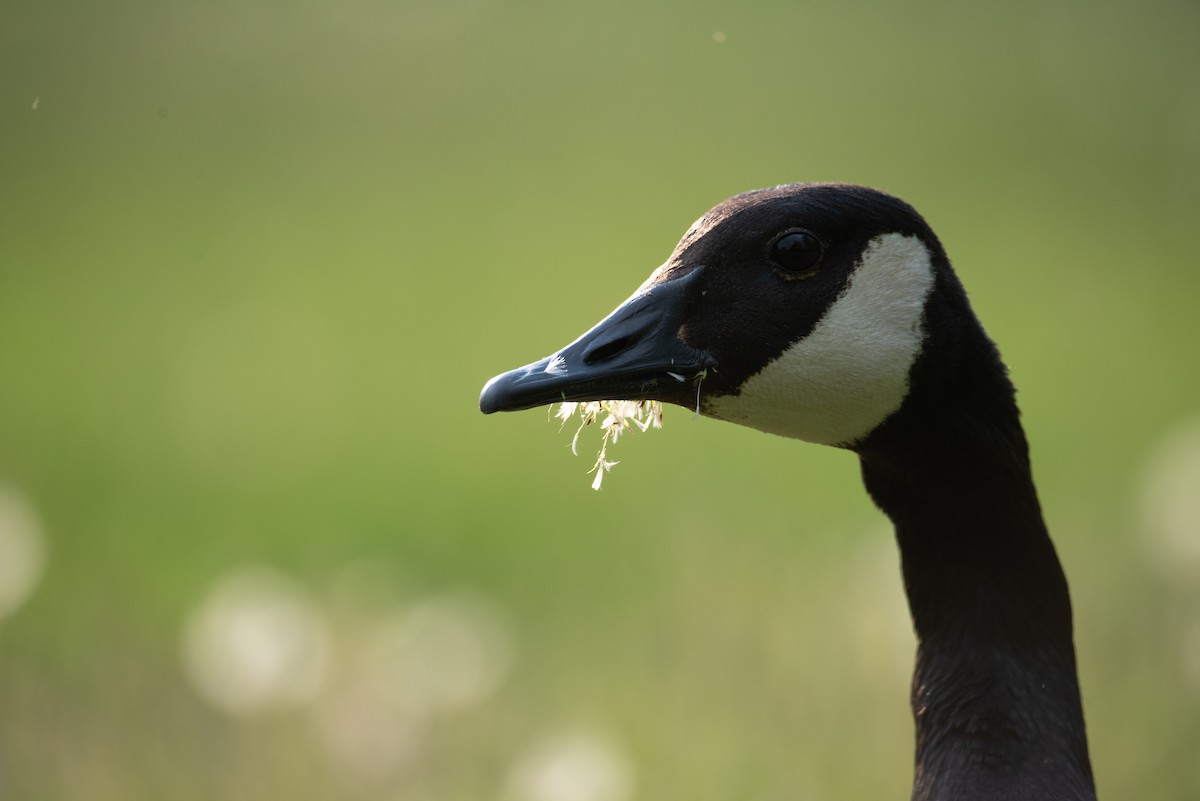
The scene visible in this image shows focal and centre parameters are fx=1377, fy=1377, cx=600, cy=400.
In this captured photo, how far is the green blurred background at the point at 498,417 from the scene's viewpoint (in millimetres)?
4047

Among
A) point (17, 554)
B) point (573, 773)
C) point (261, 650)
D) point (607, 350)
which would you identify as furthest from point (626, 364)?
point (17, 554)

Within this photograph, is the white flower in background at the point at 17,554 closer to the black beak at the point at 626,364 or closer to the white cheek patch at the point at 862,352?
the black beak at the point at 626,364

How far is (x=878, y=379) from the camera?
229cm

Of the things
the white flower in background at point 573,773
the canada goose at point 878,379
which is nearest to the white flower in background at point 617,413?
the canada goose at point 878,379

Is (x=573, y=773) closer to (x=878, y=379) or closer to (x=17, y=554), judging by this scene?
(x=878, y=379)

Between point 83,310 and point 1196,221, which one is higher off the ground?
point 1196,221

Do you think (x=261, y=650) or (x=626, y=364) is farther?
(x=261, y=650)

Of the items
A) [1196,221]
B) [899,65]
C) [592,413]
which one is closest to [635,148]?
[899,65]

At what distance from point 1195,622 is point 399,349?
5430 millimetres

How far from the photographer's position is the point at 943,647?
251 centimetres

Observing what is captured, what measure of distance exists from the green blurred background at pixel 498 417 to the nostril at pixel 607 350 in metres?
1.64

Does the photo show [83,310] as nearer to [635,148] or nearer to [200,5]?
[200,5]

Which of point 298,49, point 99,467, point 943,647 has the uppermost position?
point 298,49

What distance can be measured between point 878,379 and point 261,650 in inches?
87.4
